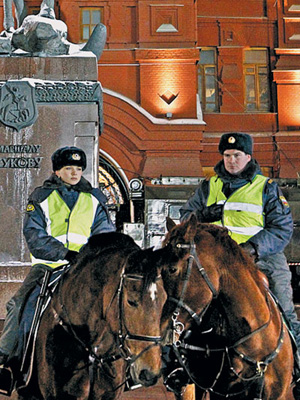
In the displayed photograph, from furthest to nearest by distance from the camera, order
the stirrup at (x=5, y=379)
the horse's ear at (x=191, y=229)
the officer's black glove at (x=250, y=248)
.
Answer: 1. the officer's black glove at (x=250, y=248)
2. the stirrup at (x=5, y=379)
3. the horse's ear at (x=191, y=229)

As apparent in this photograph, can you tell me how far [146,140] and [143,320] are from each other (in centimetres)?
1594

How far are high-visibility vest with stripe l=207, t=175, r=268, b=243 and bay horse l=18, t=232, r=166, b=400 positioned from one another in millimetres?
1182

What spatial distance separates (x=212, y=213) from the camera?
508 centimetres

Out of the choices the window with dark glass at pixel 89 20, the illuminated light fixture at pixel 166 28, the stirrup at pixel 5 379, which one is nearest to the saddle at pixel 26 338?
the stirrup at pixel 5 379

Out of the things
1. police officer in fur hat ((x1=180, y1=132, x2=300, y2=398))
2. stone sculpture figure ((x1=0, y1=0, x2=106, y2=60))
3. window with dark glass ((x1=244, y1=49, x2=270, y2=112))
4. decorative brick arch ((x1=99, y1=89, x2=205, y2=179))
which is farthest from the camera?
window with dark glass ((x1=244, y1=49, x2=270, y2=112))

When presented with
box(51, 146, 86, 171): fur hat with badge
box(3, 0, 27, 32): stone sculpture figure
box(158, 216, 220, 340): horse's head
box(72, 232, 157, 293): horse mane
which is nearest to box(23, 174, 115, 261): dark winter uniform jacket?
box(51, 146, 86, 171): fur hat with badge

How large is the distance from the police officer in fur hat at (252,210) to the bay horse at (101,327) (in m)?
1.19

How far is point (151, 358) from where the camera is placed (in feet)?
11.3

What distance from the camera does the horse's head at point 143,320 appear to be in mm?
3447

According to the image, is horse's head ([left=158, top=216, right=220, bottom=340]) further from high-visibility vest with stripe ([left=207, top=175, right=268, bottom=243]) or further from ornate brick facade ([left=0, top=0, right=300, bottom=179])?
ornate brick facade ([left=0, top=0, right=300, bottom=179])

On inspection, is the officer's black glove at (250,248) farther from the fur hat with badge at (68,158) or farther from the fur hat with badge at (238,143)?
the fur hat with badge at (68,158)

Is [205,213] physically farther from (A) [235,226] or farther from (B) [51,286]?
(B) [51,286]

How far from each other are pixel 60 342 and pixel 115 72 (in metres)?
16.8

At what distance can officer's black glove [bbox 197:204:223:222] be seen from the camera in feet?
16.6
